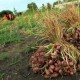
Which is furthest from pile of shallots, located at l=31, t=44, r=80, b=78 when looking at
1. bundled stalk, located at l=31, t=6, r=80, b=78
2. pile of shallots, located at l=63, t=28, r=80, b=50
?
pile of shallots, located at l=63, t=28, r=80, b=50

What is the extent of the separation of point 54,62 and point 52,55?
13 cm

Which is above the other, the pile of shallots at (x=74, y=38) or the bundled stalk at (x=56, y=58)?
the pile of shallots at (x=74, y=38)

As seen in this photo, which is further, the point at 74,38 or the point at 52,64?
the point at 74,38

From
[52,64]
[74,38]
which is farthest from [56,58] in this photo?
[74,38]

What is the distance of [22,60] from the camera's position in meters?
6.52

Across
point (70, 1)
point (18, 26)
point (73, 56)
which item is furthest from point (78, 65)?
point (18, 26)

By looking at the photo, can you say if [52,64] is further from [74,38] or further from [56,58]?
[74,38]

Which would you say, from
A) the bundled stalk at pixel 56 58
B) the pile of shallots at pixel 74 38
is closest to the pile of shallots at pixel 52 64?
the bundled stalk at pixel 56 58

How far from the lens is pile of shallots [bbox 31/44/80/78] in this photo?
5773mm

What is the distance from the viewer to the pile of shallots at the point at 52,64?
18.9 feet

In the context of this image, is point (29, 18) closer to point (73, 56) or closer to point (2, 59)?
point (2, 59)

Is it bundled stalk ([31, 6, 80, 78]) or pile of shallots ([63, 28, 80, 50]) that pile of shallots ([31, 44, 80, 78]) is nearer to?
bundled stalk ([31, 6, 80, 78])

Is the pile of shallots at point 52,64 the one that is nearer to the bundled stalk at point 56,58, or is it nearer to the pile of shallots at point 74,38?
the bundled stalk at point 56,58

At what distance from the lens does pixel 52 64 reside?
5875 millimetres
